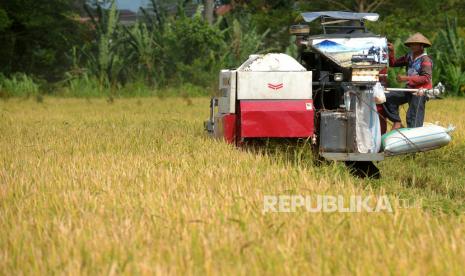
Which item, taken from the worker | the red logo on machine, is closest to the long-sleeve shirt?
the worker

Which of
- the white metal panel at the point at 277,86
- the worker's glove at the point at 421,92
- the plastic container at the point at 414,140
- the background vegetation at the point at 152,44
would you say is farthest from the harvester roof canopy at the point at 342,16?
the background vegetation at the point at 152,44

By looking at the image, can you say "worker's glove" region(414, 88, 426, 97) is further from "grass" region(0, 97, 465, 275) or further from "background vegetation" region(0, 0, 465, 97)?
"background vegetation" region(0, 0, 465, 97)

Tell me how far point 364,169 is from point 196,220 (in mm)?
3729

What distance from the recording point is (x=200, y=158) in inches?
254

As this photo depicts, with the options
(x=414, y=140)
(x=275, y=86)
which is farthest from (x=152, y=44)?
(x=414, y=140)

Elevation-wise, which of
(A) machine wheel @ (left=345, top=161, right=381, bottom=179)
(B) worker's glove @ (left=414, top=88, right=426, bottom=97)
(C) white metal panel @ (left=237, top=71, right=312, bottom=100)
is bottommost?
(A) machine wheel @ (left=345, top=161, right=381, bottom=179)

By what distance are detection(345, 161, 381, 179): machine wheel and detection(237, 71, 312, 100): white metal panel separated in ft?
2.31

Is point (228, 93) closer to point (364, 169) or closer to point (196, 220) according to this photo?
point (364, 169)

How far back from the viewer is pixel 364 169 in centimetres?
733

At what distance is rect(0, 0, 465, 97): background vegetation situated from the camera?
69.7 feet

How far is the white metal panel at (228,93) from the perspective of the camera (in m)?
7.41

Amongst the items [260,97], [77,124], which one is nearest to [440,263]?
[260,97]

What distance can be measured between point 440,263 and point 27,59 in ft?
85.9

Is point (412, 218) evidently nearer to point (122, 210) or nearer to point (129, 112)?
point (122, 210)
